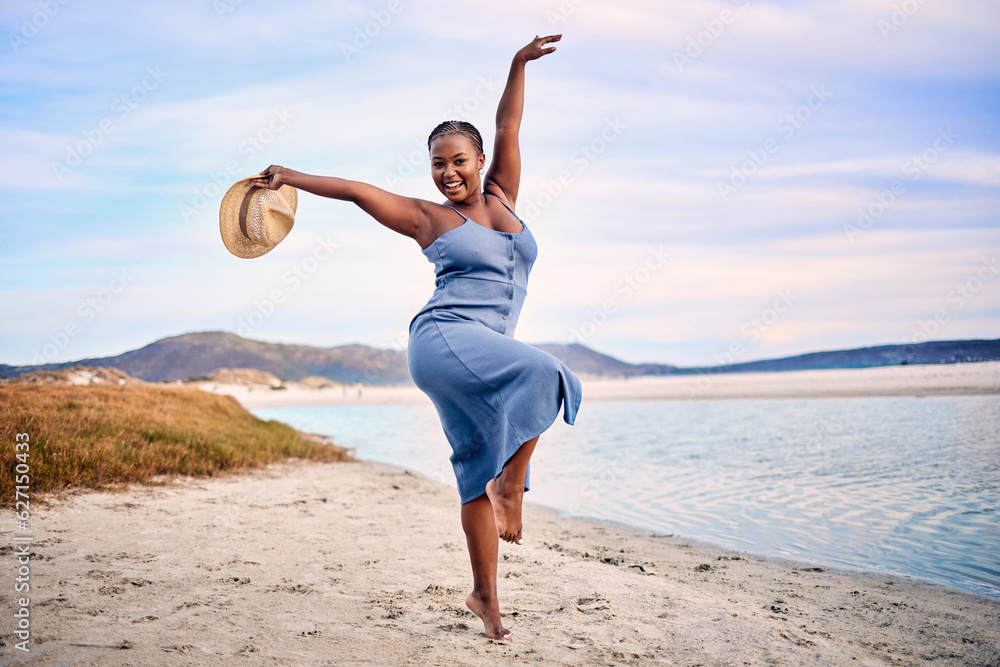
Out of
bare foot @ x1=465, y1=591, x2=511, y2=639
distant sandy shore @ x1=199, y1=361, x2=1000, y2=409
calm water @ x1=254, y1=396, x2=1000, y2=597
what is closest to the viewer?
bare foot @ x1=465, y1=591, x2=511, y2=639

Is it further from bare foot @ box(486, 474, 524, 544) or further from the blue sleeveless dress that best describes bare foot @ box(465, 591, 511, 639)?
the blue sleeveless dress

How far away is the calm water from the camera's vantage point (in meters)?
6.29

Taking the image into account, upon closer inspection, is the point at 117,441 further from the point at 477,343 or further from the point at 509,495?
the point at 477,343

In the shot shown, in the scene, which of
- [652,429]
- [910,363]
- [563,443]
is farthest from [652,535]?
[910,363]

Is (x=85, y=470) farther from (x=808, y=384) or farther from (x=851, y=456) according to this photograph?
(x=808, y=384)

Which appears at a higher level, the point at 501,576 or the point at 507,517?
the point at 507,517

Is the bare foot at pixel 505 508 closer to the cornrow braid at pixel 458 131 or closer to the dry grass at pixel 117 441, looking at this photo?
the cornrow braid at pixel 458 131

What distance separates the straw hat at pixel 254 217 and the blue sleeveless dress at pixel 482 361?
2.84 ft

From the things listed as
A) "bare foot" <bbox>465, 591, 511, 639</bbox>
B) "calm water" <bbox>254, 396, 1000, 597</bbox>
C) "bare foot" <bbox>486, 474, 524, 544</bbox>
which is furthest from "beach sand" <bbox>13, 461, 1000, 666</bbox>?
"calm water" <bbox>254, 396, 1000, 597</bbox>

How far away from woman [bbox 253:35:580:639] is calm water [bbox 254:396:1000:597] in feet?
12.5

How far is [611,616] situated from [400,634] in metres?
1.13

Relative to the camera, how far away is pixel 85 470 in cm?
678

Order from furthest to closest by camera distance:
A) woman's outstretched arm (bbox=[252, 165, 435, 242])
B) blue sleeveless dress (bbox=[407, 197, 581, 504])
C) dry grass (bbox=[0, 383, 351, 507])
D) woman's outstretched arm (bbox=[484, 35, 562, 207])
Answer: dry grass (bbox=[0, 383, 351, 507]) < woman's outstretched arm (bbox=[484, 35, 562, 207]) < woman's outstretched arm (bbox=[252, 165, 435, 242]) < blue sleeveless dress (bbox=[407, 197, 581, 504])

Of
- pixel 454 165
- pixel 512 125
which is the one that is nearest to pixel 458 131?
pixel 454 165
